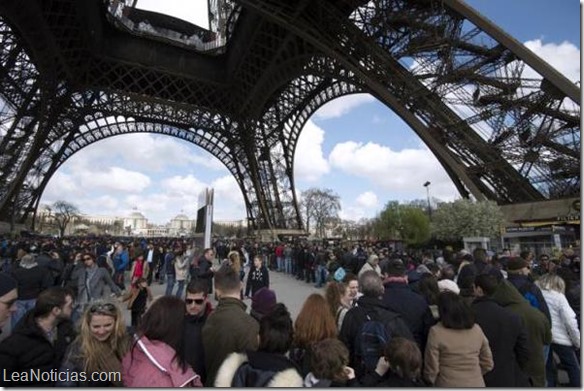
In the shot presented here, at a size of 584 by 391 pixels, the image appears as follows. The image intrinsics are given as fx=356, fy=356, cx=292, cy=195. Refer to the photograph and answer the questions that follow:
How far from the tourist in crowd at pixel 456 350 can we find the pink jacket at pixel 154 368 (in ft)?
6.11

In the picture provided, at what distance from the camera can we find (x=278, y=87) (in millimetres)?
27062

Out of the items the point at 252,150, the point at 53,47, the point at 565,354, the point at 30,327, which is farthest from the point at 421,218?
the point at 30,327

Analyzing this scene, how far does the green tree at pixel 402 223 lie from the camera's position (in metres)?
45.4

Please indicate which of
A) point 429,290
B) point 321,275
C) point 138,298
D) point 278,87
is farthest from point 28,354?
point 278,87

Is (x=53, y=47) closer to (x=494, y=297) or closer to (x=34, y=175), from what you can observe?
(x=34, y=175)

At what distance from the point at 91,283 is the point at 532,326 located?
654cm

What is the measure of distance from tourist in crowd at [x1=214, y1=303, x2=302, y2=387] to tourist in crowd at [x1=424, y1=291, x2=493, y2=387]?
4.17 ft

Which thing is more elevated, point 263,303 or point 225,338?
point 263,303

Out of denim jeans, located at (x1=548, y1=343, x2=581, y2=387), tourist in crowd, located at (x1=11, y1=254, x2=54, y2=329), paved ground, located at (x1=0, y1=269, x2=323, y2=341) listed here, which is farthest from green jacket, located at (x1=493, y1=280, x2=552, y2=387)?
tourist in crowd, located at (x1=11, y1=254, x2=54, y2=329)

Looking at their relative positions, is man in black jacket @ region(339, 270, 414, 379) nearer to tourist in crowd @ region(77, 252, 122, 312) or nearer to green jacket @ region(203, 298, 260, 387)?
green jacket @ region(203, 298, 260, 387)

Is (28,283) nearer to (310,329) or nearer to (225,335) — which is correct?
(225,335)

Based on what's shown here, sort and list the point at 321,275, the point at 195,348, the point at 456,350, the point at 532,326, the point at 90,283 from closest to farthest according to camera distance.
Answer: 1. the point at 195,348
2. the point at 456,350
3. the point at 532,326
4. the point at 90,283
5. the point at 321,275

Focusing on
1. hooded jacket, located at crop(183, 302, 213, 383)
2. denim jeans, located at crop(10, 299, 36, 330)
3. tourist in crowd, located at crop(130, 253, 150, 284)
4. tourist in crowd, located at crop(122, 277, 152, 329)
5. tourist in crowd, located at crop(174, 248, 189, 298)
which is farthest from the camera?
tourist in crowd, located at crop(174, 248, 189, 298)

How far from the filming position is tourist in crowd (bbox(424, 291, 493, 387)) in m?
2.73
